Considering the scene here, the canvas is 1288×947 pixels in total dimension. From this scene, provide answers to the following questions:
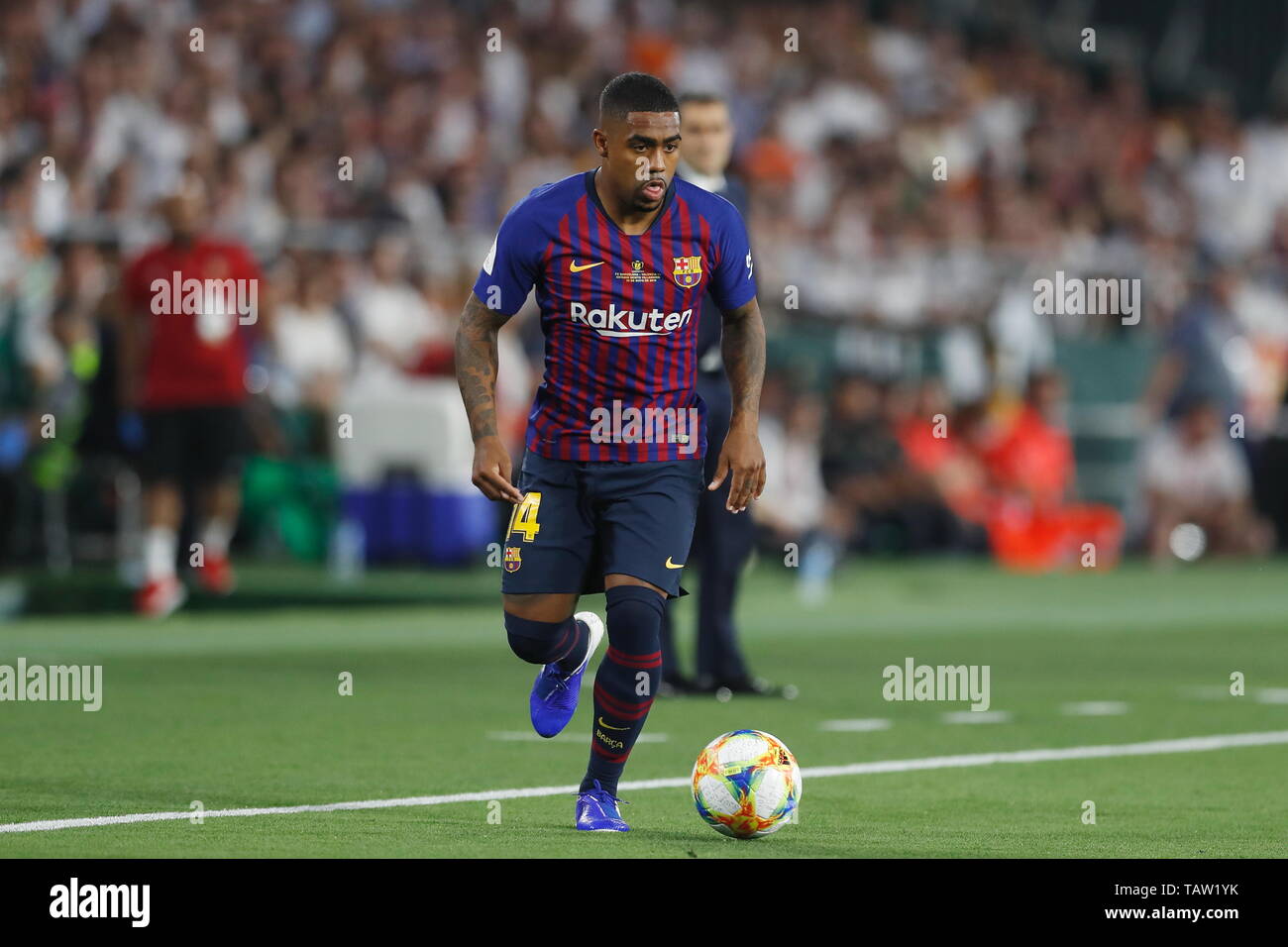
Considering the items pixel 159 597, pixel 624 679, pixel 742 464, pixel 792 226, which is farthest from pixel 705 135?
pixel 792 226

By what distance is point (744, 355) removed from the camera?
8172mm

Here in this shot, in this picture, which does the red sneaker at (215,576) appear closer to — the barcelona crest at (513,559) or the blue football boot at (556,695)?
the blue football boot at (556,695)

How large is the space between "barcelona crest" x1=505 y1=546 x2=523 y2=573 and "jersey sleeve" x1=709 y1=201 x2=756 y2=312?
1.06 m

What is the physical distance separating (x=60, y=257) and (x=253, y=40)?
4097 millimetres

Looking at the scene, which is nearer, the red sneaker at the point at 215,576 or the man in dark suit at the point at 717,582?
the man in dark suit at the point at 717,582

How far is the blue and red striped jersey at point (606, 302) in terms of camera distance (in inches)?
312

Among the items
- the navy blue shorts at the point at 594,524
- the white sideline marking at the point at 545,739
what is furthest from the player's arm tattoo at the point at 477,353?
the white sideline marking at the point at 545,739

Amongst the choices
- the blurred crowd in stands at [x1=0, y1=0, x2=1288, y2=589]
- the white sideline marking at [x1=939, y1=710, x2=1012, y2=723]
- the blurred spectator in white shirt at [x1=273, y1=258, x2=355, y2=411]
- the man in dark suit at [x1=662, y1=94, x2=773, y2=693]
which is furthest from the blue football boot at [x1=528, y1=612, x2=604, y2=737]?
the blurred spectator in white shirt at [x1=273, y1=258, x2=355, y2=411]

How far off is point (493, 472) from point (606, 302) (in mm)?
683

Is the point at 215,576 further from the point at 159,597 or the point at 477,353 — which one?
the point at 477,353

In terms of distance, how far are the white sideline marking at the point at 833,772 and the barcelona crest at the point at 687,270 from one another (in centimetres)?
188

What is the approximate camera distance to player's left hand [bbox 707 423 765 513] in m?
7.91

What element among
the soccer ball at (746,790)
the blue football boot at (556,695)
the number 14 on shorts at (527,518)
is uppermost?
the number 14 on shorts at (527,518)
